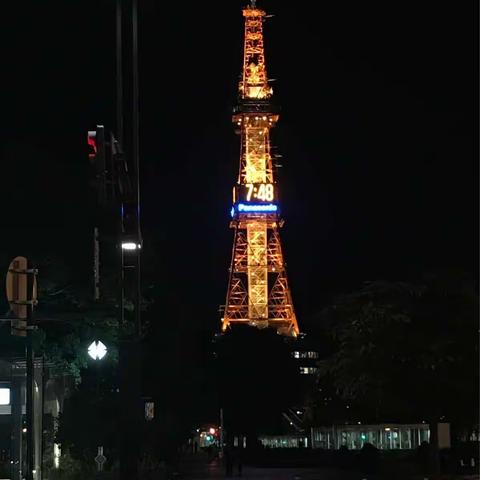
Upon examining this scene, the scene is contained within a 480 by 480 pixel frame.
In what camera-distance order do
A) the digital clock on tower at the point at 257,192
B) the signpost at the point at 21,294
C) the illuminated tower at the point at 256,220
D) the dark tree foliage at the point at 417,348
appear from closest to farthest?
1. the signpost at the point at 21,294
2. the dark tree foliage at the point at 417,348
3. the illuminated tower at the point at 256,220
4. the digital clock on tower at the point at 257,192

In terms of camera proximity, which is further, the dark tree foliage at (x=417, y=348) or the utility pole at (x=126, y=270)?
the dark tree foliage at (x=417, y=348)

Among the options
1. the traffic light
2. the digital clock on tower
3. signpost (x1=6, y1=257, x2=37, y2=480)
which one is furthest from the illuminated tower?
the traffic light

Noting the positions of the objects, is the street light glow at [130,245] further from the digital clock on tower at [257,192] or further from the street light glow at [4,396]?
the digital clock on tower at [257,192]

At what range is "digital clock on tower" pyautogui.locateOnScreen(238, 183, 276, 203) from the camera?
13925cm

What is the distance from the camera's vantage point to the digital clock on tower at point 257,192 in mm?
139250

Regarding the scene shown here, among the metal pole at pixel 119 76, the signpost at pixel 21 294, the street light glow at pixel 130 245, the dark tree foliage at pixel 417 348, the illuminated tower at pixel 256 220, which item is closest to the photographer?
the street light glow at pixel 130 245

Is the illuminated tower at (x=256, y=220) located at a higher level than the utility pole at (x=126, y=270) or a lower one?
higher

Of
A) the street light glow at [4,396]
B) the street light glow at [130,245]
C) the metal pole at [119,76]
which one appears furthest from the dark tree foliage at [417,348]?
the street light glow at [130,245]

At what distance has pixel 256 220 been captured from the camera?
138 m

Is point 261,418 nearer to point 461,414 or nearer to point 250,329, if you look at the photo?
point 250,329

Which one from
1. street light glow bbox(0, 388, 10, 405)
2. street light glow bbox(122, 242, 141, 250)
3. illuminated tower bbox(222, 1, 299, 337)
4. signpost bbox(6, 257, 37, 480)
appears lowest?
street light glow bbox(0, 388, 10, 405)

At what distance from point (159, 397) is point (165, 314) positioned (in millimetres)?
4768

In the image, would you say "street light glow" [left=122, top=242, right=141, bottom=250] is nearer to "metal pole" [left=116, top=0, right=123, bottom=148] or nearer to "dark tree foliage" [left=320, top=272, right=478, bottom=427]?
"metal pole" [left=116, top=0, right=123, bottom=148]

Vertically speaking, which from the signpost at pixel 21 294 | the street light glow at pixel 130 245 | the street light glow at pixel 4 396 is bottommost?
the street light glow at pixel 4 396
